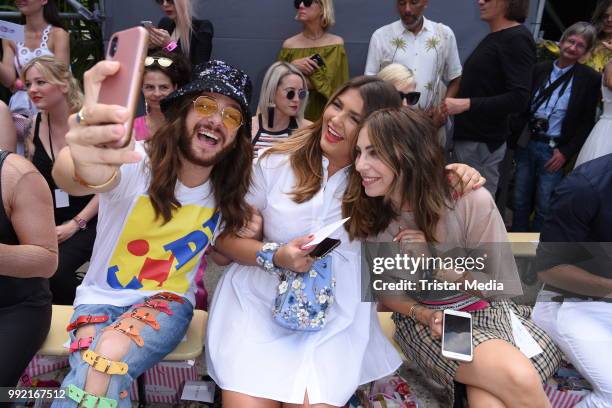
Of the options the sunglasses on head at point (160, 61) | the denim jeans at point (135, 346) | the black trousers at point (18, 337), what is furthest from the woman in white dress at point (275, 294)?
the sunglasses on head at point (160, 61)

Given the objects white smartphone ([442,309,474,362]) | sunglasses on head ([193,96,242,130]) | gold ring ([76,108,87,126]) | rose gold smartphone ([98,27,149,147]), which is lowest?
white smartphone ([442,309,474,362])

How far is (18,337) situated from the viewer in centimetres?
204

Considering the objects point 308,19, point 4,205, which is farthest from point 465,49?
point 4,205

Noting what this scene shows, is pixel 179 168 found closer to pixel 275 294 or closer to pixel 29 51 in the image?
pixel 275 294

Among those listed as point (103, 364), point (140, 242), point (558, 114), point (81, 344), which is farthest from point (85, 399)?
point (558, 114)

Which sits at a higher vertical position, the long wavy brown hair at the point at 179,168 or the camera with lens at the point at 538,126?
the long wavy brown hair at the point at 179,168

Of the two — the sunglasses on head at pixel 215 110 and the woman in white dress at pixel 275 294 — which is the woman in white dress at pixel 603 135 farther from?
the sunglasses on head at pixel 215 110

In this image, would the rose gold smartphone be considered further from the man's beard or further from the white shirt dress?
the white shirt dress

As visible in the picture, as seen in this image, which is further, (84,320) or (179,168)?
(179,168)

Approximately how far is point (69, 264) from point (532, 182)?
3.59 m

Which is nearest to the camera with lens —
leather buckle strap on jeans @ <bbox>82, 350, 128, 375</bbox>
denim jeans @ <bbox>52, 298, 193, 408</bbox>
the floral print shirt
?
the floral print shirt

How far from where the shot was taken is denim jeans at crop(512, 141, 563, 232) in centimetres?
416

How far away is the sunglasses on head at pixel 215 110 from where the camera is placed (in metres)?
2.13

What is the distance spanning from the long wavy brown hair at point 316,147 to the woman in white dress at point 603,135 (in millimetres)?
2100
